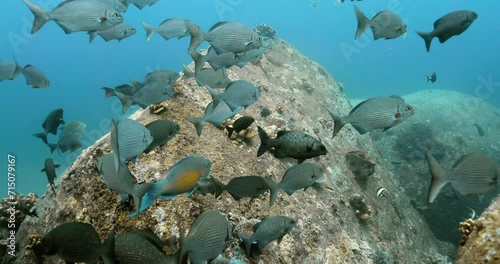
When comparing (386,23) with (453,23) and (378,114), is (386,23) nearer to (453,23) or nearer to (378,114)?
(453,23)

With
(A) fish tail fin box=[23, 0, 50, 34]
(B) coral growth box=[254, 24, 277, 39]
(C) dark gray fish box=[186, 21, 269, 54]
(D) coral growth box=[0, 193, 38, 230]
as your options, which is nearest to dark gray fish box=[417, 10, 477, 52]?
(C) dark gray fish box=[186, 21, 269, 54]

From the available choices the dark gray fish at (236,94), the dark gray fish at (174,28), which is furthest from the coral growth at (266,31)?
the dark gray fish at (236,94)

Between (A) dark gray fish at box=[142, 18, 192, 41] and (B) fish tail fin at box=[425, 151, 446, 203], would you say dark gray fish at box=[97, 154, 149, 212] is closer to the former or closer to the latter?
(B) fish tail fin at box=[425, 151, 446, 203]

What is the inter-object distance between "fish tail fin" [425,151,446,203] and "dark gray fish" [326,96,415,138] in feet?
3.25

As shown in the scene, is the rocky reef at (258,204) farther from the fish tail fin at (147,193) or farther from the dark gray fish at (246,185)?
the fish tail fin at (147,193)

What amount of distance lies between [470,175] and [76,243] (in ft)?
11.2

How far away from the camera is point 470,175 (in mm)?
2574

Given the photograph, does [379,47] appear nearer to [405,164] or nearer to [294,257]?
[405,164]

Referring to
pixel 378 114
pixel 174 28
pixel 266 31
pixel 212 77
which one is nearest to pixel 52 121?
pixel 174 28

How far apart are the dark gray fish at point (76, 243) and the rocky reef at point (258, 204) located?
102 cm

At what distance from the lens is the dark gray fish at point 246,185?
10.8 ft

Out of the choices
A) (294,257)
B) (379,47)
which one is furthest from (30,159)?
(379,47)

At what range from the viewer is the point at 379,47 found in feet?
575

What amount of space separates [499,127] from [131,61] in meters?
151
